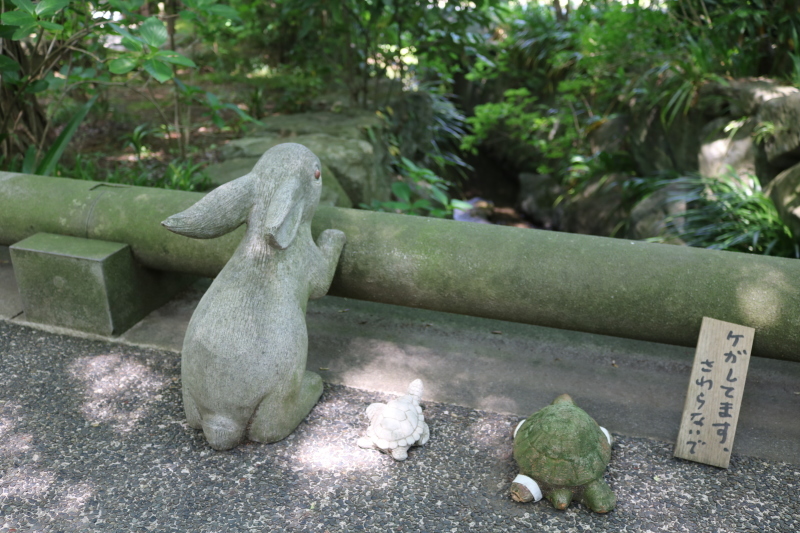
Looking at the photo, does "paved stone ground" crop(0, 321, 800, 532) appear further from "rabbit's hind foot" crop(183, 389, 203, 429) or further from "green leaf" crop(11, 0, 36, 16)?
"green leaf" crop(11, 0, 36, 16)

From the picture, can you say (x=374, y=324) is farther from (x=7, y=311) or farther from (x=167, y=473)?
(x=7, y=311)

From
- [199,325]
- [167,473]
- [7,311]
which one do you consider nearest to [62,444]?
[167,473]

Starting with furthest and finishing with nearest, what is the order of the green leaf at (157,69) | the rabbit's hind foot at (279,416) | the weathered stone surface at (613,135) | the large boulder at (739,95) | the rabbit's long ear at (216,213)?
the weathered stone surface at (613,135) < the large boulder at (739,95) < the green leaf at (157,69) < the rabbit's hind foot at (279,416) < the rabbit's long ear at (216,213)

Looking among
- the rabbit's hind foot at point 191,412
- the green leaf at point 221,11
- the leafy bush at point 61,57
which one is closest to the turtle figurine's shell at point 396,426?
the rabbit's hind foot at point 191,412

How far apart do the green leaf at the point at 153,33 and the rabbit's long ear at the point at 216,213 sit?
980mm

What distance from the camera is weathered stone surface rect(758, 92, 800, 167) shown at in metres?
3.91

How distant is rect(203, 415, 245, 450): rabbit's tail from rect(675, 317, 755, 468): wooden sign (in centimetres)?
146

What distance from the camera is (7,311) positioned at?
9.16 ft

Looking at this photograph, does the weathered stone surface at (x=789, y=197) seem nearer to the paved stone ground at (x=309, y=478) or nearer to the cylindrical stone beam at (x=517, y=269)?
the cylindrical stone beam at (x=517, y=269)

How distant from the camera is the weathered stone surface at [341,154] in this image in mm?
3938

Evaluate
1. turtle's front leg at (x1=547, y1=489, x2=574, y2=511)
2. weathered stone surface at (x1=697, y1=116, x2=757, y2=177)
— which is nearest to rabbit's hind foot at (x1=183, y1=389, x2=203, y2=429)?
turtle's front leg at (x1=547, y1=489, x2=574, y2=511)

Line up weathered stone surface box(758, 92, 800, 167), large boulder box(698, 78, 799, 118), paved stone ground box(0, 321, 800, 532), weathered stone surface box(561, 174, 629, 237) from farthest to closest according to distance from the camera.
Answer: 1. weathered stone surface box(561, 174, 629, 237)
2. large boulder box(698, 78, 799, 118)
3. weathered stone surface box(758, 92, 800, 167)
4. paved stone ground box(0, 321, 800, 532)

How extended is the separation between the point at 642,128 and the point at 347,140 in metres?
3.03

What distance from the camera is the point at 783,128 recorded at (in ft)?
13.1
